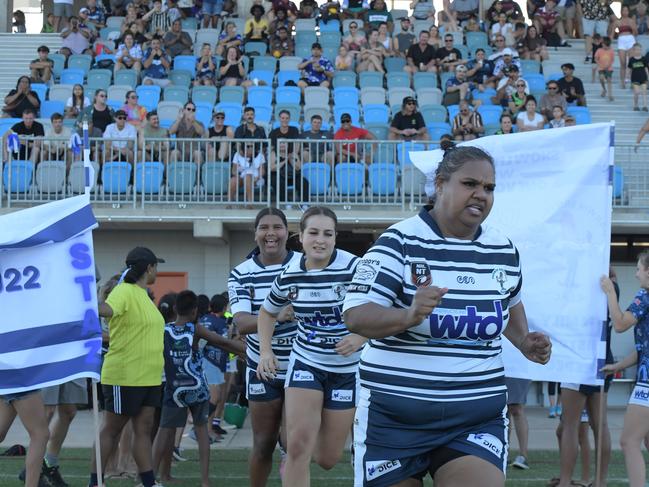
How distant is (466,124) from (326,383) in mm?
12796

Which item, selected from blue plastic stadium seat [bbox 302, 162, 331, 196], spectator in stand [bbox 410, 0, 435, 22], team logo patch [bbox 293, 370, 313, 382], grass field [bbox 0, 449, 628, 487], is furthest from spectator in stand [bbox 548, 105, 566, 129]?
team logo patch [bbox 293, 370, 313, 382]

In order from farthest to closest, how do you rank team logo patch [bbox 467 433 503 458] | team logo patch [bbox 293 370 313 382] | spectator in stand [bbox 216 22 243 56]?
spectator in stand [bbox 216 22 243 56], team logo patch [bbox 293 370 313 382], team logo patch [bbox 467 433 503 458]

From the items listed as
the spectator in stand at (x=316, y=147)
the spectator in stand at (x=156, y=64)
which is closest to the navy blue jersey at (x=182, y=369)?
the spectator in stand at (x=316, y=147)

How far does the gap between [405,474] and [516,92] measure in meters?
17.1

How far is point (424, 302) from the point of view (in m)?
4.51

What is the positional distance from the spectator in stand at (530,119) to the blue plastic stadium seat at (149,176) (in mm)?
6272

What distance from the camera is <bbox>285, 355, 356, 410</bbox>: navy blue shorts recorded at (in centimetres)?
750

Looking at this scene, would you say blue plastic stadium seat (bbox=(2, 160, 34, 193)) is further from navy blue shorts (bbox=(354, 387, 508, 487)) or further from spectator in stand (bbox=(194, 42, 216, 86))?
navy blue shorts (bbox=(354, 387, 508, 487))

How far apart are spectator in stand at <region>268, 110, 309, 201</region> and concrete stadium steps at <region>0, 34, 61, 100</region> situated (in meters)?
7.71

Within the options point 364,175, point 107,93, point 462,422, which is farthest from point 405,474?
point 107,93

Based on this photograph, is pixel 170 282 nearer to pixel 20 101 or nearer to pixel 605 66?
pixel 20 101

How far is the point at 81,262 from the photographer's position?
8.59 metres

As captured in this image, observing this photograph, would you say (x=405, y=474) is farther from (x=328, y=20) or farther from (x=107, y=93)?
(x=328, y=20)

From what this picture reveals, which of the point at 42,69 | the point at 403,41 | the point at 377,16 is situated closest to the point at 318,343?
the point at 42,69
